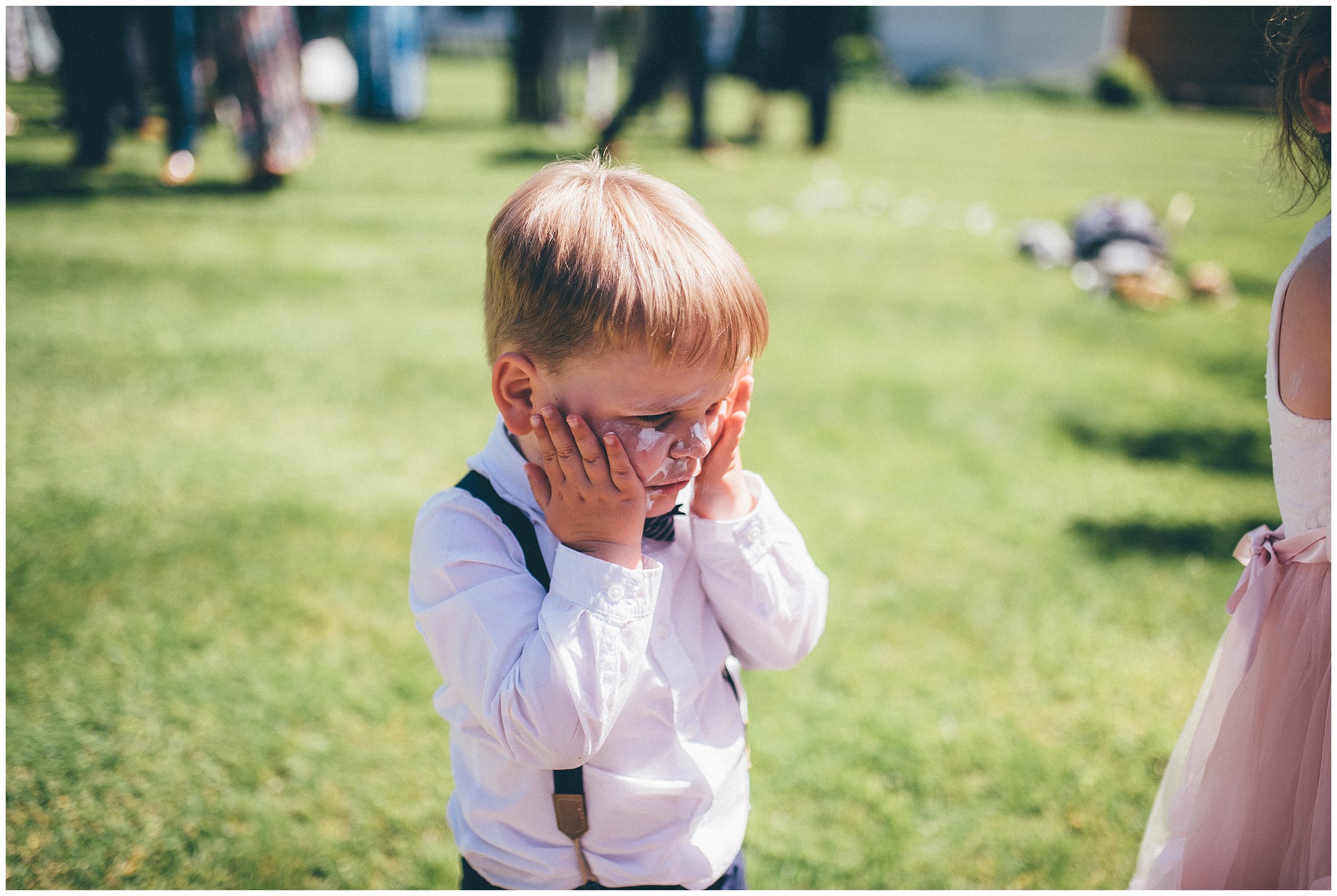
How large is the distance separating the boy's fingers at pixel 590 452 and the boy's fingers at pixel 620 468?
10 millimetres

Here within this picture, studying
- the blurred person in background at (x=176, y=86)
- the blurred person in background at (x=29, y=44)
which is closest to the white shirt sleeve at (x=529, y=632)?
the blurred person in background at (x=176, y=86)

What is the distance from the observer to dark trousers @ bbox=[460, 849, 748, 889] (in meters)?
1.33

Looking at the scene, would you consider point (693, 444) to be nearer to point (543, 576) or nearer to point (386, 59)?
point (543, 576)

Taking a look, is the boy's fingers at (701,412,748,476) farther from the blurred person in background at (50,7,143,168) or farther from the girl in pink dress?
the blurred person in background at (50,7,143,168)

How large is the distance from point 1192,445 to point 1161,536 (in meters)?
1.03

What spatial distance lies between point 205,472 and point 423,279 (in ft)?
8.22

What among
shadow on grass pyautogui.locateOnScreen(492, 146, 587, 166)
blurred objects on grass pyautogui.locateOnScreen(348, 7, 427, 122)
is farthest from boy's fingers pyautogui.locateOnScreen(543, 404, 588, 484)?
blurred objects on grass pyautogui.locateOnScreen(348, 7, 427, 122)

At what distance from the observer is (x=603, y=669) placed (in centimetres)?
116

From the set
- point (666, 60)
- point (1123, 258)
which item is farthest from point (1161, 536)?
point (666, 60)

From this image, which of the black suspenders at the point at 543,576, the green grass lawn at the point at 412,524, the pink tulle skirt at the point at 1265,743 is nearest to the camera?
the black suspenders at the point at 543,576

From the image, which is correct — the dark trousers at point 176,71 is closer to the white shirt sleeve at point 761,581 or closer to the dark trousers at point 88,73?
the dark trousers at point 88,73

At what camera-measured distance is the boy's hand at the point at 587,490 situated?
1.16 m

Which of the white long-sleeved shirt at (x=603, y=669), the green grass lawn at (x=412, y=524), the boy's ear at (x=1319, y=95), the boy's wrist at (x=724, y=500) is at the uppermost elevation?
the boy's ear at (x=1319, y=95)

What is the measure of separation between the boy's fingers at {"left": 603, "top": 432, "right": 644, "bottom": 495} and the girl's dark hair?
109cm
